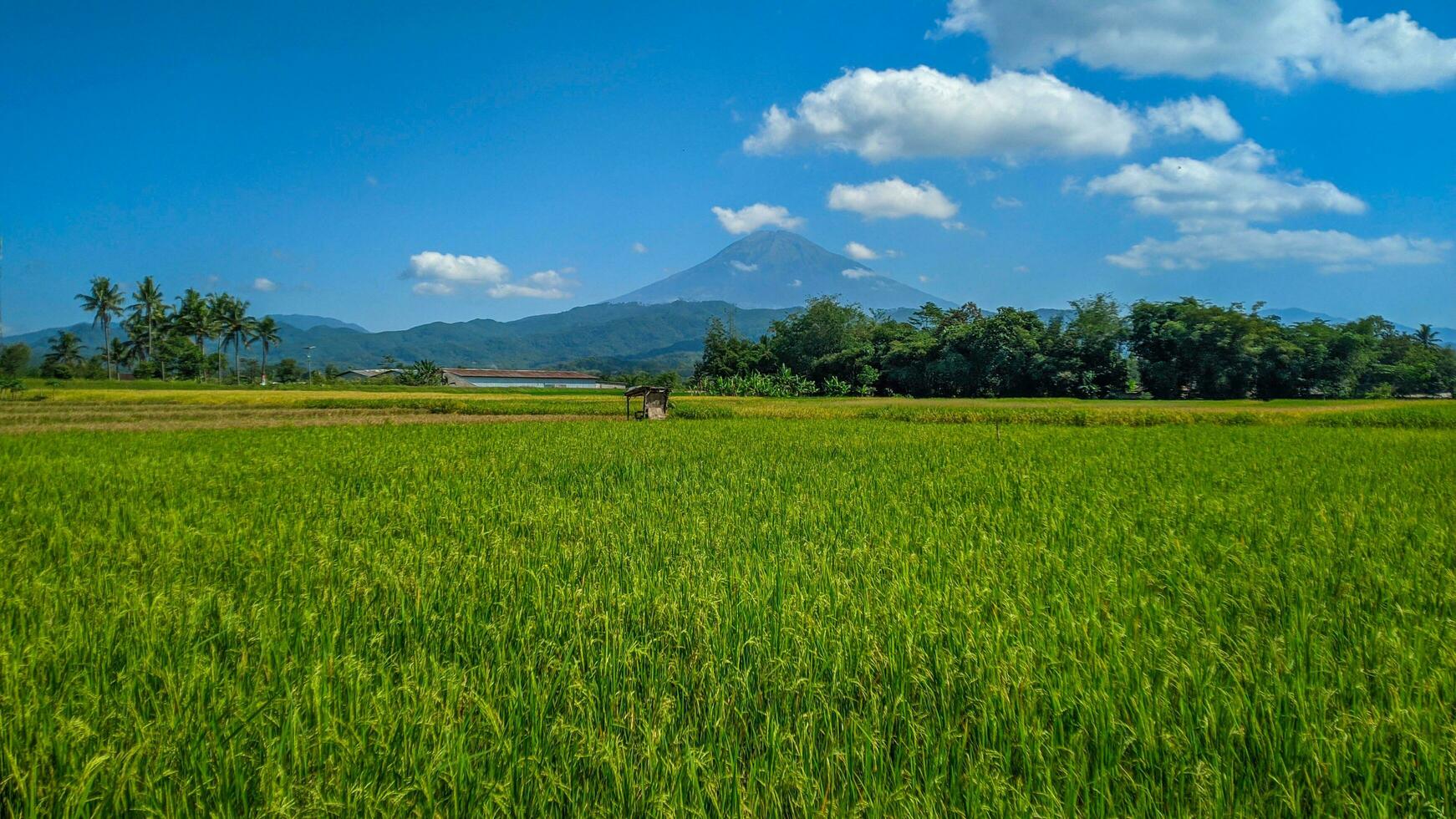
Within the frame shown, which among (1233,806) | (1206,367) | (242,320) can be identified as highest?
(242,320)

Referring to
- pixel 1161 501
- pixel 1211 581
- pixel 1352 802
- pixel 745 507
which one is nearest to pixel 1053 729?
pixel 1352 802

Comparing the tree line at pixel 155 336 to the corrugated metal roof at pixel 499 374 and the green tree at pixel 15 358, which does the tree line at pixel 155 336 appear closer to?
the green tree at pixel 15 358

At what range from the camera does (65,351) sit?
2928 inches

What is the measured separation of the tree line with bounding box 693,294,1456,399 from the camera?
50.5 m

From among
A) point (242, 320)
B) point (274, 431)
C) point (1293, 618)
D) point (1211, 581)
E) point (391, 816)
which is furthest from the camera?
point (242, 320)

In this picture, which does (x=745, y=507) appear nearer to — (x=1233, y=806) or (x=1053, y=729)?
(x=1053, y=729)

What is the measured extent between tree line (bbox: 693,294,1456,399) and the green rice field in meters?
50.6

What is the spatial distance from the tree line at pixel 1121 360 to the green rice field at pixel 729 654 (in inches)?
1993

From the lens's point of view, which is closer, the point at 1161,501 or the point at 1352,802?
the point at 1352,802

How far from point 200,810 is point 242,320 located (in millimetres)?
103832

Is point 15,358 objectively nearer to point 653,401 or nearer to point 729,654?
point 653,401

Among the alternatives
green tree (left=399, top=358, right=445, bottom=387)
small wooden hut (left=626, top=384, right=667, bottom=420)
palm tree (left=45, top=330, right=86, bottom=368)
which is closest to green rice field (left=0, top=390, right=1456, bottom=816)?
small wooden hut (left=626, top=384, right=667, bottom=420)

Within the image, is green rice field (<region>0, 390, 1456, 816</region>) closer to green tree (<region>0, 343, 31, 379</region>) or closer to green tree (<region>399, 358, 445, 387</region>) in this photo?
green tree (<region>0, 343, 31, 379</region>)

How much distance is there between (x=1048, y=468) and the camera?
38.7ft
